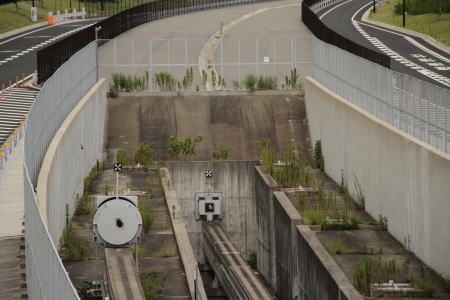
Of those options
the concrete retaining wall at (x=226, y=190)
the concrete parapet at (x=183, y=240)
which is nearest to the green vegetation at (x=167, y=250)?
the concrete parapet at (x=183, y=240)

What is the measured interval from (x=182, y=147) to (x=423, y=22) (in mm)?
46307

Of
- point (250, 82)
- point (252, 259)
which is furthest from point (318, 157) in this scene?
point (250, 82)

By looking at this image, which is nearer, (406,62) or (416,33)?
(406,62)

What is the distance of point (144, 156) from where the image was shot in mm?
48562

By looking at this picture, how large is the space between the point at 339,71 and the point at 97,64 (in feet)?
35.8

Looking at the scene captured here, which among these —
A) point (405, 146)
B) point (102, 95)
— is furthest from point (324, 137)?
point (405, 146)

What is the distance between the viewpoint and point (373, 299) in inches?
1095

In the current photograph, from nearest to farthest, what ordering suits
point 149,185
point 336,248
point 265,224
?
point 336,248, point 149,185, point 265,224

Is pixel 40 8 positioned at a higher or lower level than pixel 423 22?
lower

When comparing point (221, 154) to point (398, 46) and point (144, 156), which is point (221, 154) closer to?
point (144, 156)

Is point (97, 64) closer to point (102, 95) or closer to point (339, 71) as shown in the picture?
point (102, 95)

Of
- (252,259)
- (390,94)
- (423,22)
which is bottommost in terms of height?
(252,259)

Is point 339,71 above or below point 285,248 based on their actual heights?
above

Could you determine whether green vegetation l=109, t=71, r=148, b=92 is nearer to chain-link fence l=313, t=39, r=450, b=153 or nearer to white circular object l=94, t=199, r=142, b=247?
chain-link fence l=313, t=39, r=450, b=153
